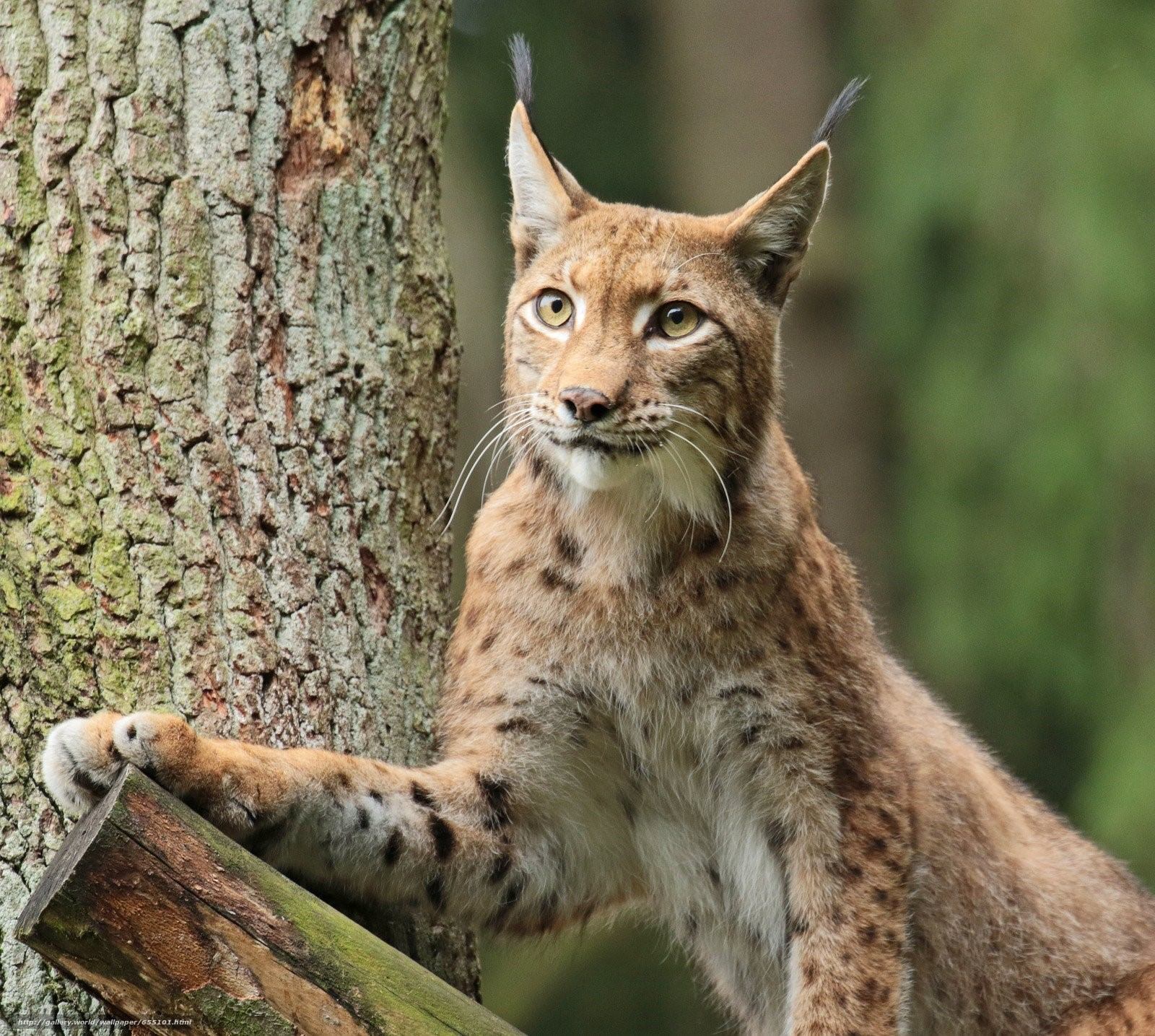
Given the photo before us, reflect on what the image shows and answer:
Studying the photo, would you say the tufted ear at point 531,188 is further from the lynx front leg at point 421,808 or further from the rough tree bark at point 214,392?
the lynx front leg at point 421,808

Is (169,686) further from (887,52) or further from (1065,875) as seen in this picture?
(887,52)

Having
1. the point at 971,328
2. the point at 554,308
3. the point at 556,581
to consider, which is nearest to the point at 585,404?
the point at 554,308

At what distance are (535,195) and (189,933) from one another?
225cm

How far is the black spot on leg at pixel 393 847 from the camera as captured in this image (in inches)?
141

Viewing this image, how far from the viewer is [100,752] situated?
2.92 meters

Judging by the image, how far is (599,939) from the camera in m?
9.03

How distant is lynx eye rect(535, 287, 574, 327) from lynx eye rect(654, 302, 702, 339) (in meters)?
0.23

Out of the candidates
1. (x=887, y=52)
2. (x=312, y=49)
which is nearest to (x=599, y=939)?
(x=887, y=52)

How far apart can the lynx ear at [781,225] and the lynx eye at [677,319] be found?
10.5 inches

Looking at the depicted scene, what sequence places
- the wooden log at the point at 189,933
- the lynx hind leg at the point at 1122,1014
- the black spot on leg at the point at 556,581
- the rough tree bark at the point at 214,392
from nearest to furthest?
1. the wooden log at the point at 189,933
2. the rough tree bark at the point at 214,392
3. the black spot on leg at the point at 556,581
4. the lynx hind leg at the point at 1122,1014

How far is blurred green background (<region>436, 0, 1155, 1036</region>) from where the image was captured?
853cm

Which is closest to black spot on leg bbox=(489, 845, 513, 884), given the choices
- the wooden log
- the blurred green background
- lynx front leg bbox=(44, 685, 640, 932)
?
lynx front leg bbox=(44, 685, 640, 932)

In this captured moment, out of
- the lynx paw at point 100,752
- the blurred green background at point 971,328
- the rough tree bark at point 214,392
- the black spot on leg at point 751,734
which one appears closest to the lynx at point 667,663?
the black spot on leg at point 751,734

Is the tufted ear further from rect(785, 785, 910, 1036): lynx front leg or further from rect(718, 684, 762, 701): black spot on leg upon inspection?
rect(785, 785, 910, 1036): lynx front leg
